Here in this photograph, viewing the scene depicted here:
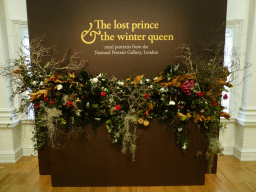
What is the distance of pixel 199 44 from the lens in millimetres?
2809

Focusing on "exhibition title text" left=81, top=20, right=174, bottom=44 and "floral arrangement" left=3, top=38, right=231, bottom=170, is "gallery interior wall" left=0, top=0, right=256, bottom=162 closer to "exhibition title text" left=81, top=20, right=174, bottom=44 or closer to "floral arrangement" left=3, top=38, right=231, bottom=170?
"floral arrangement" left=3, top=38, right=231, bottom=170

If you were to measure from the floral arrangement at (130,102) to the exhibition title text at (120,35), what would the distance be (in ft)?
1.81

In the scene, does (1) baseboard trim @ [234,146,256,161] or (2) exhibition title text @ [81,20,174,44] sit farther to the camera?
(1) baseboard trim @ [234,146,256,161]

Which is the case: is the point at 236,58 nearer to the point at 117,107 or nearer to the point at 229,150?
the point at 229,150

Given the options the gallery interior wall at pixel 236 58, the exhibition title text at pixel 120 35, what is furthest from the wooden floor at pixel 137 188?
the exhibition title text at pixel 120 35

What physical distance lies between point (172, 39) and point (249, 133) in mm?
2136

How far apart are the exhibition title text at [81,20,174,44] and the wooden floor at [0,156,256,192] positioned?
81.6 inches

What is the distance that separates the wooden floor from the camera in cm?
259

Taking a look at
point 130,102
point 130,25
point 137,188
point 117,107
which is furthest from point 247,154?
point 130,25

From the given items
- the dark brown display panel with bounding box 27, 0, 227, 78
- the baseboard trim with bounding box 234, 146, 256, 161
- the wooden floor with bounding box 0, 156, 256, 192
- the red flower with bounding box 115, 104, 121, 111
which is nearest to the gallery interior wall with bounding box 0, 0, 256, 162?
the baseboard trim with bounding box 234, 146, 256, 161

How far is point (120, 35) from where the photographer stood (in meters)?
2.79

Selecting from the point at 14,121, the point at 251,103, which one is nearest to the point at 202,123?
the point at 251,103

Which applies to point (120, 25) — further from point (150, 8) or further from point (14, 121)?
point (14, 121)

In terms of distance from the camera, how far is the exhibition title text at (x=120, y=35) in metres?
2.77
